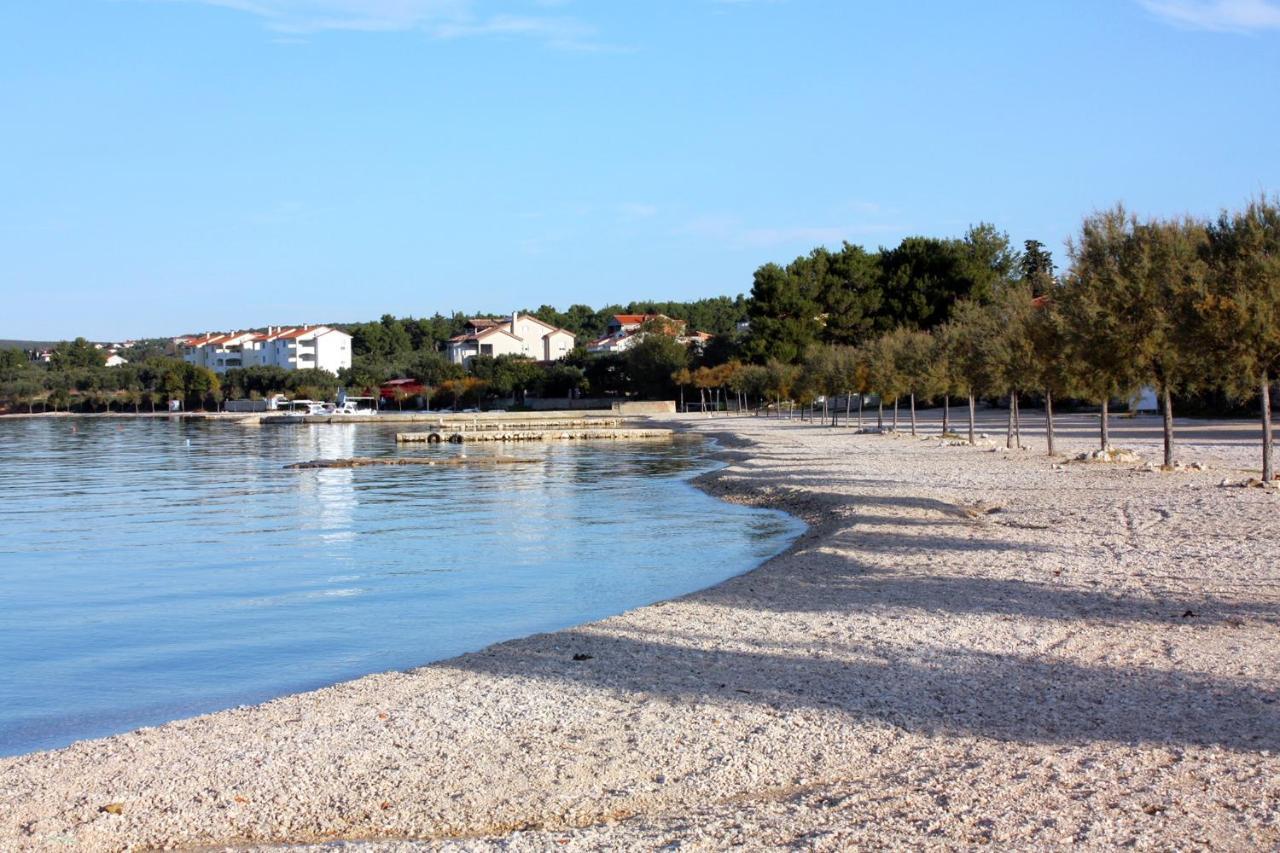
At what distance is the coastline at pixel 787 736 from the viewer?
7402mm

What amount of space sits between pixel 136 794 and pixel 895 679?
→ 6100 mm

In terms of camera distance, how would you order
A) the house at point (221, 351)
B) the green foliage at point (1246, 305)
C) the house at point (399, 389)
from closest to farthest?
the green foliage at point (1246, 305), the house at point (399, 389), the house at point (221, 351)

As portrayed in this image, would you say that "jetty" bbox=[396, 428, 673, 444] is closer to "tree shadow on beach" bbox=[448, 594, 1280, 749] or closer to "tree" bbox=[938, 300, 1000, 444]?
"tree" bbox=[938, 300, 1000, 444]

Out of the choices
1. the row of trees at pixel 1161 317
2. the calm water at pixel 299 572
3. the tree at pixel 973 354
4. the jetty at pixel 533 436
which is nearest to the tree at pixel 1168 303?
the row of trees at pixel 1161 317

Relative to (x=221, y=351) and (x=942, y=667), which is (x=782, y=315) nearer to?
(x=942, y=667)

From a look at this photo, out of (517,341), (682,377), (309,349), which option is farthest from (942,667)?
(309,349)

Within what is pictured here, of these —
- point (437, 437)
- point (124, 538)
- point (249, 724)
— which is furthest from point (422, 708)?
point (437, 437)

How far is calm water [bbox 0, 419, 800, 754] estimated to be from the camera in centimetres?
1390

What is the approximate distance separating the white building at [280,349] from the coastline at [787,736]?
151m

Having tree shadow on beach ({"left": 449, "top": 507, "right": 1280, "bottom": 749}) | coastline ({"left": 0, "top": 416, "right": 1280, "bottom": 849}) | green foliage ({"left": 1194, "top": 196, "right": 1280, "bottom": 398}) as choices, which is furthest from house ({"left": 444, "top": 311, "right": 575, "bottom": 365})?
coastline ({"left": 0, "top": 416, "right": 1280, "bottom": 849})

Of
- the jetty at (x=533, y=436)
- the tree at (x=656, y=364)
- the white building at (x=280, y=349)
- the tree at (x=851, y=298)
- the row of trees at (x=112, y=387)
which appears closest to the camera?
the jetty at (x=533, y=436)

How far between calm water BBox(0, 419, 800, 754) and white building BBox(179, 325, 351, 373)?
395 ft

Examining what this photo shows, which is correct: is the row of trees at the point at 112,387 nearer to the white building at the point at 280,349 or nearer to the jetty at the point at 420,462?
the white building at the point at 280,349

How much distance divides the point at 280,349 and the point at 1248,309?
523 ft
